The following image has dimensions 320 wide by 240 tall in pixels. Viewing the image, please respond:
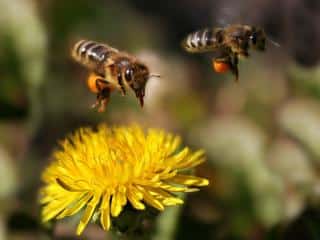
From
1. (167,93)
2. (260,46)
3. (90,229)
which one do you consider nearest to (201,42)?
(260,46)

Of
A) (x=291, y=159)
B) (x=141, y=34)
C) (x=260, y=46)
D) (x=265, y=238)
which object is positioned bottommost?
(x=265, y=238)

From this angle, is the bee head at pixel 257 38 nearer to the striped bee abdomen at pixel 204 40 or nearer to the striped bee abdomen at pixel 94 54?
the striped bee abdomen at pixel 204 40

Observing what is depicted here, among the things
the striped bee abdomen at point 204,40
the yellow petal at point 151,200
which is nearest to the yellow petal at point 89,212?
the yellow petal at point 151,200

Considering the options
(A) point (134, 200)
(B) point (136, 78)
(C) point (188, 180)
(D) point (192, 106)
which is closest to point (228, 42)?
(B) point (136, 78)

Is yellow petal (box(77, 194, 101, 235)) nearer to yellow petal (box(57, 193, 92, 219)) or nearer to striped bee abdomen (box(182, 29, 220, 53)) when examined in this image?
yellow petal (box(57, 193, 92, 219))

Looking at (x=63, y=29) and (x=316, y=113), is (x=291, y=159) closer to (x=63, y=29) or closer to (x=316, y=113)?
(x=316, y=113)

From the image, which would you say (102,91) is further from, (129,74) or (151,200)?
(151,200)

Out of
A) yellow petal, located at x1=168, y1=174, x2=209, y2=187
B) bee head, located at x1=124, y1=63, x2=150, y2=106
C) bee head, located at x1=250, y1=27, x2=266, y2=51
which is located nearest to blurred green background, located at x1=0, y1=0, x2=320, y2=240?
bee head, located at x1=250, y1=27, x2=266, y2=51
